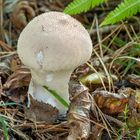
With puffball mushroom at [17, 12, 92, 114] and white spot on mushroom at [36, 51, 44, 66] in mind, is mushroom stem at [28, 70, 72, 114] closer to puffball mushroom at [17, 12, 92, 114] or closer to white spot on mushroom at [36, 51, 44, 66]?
puffball mushroom at [17, 12, 92, 114]

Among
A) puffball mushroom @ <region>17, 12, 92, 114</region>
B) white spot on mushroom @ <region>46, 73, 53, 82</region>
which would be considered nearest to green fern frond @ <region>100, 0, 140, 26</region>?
puffball mushroom @ <region>17, 12, 92, 114</region>

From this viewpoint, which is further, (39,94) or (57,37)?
(39,94)

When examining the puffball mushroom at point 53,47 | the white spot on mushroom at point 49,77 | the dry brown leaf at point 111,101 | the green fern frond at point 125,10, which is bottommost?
the dry brown leaf at point 111,101

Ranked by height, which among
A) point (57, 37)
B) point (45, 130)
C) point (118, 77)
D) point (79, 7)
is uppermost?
point (57, 37)

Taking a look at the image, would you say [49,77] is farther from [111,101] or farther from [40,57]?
[111,101]

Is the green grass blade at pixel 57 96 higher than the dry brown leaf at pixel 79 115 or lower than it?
higher

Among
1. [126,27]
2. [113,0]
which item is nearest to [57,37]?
[126,27]

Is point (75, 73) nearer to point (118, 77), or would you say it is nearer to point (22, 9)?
point (118, 77)

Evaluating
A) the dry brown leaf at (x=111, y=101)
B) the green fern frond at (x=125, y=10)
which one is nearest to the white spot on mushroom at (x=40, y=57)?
the dry brown leaf at (x=111, y=101)

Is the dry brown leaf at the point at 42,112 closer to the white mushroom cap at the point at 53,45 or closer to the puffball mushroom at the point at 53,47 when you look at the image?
the puffball mushroom at the point at 53,47
